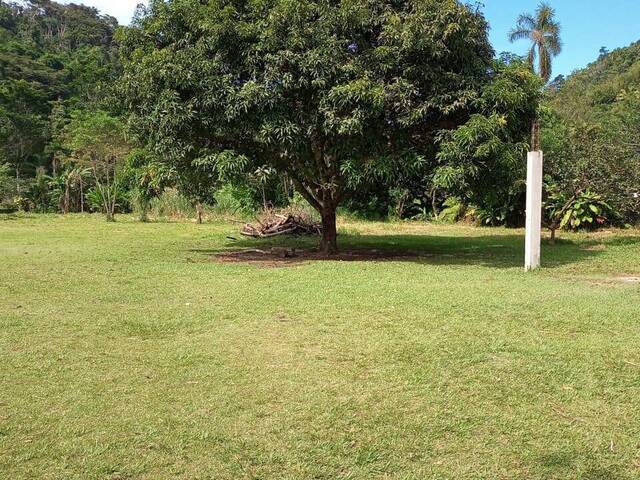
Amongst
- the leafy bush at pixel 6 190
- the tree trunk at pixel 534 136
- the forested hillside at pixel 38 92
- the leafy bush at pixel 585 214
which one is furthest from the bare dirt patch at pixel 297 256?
the forested hillside at pixel 38 92

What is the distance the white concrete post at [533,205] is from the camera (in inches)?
384

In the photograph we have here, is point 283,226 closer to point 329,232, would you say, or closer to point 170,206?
point 329,232

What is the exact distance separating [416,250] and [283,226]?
5.47m

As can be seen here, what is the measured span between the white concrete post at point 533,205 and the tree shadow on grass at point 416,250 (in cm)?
59

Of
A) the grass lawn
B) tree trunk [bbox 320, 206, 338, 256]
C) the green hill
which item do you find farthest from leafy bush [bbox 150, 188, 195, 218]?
the green hill

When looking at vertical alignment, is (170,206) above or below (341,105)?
below

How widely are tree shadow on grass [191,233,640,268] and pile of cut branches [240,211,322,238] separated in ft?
2.01

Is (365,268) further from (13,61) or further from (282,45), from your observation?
(13,61)

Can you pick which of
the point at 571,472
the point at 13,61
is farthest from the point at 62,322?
the point at 13,61

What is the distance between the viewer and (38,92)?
125 feet

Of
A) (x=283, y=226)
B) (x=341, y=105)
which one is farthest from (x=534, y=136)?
(x=283, y=226)

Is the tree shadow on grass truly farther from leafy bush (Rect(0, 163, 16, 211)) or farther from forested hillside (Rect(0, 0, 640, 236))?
leafy bush (Rect(0, 163, 16, 211))

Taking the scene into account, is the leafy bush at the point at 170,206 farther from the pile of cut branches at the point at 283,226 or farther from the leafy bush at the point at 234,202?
the pile of cut branches at the point at 283,226

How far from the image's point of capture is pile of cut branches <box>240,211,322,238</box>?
1797 cm
